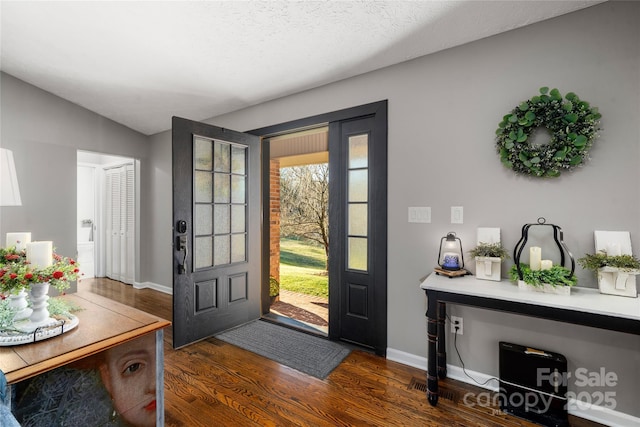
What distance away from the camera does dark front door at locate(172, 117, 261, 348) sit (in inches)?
105

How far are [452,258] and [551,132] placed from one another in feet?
3.39

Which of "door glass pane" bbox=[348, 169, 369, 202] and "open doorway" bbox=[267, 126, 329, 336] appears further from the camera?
"open doorway" bbox=[267, 126, 329, 336]

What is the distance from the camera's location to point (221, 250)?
10.00 feet

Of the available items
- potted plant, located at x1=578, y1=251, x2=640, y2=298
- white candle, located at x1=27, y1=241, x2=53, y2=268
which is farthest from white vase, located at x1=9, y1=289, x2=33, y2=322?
potted plant, located at x1=578, y1=251, x2=640, y2=298

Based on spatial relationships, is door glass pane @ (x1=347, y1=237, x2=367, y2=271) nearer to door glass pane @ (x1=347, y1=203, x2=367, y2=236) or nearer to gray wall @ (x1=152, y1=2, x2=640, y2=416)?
door glass pane @ (x1=347, y1=203, x2=367, y2=236)

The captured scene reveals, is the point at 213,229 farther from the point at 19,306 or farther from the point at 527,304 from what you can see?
the point at 527,304

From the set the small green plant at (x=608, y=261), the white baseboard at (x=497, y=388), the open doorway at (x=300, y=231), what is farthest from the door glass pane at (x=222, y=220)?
the small green plant at (x=608, y=261)

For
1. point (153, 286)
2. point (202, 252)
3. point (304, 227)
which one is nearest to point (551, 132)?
point (202, 252)

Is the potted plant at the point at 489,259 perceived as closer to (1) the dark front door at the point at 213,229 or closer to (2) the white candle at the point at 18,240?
(1) the dark front door at the point at 213,229

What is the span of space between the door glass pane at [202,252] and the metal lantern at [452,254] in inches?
85.1

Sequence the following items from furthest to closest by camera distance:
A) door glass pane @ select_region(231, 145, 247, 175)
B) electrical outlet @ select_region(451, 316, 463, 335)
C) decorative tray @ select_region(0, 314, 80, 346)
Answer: door glass pane @ select_region(231, 145, 247, 175), electrical outlet @ select_region(451, 316, 463, 335), decorative tray @ select_region(0, 314, 80, 346)

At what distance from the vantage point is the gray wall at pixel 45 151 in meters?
3.37

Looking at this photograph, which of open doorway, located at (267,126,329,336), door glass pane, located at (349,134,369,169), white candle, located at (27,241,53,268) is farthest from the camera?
open doorway, located at (267,126,329,336)

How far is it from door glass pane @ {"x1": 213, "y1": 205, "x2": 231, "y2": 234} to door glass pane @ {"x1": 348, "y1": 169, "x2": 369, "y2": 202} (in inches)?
53.1
